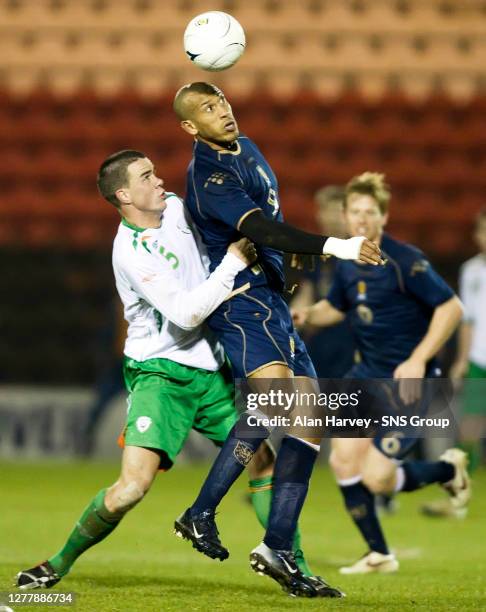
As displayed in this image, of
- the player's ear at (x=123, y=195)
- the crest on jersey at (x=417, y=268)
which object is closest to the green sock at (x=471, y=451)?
the crest on jersey at (x=417, y=268)

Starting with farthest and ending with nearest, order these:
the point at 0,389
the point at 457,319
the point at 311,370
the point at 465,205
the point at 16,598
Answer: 1. the point at 465,205
2. the point at 0,389
3. the point at 457,319
4. the point at 311,370
5. the point at 16,598

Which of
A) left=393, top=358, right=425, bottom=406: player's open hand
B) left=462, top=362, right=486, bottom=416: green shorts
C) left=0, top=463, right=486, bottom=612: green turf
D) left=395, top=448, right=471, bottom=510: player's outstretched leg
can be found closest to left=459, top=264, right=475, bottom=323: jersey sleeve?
left=462, top=362, right=486, bottom=416: green shorts

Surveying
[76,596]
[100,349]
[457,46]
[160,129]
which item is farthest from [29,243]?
[76,596]

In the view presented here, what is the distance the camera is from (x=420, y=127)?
1212 centimetres

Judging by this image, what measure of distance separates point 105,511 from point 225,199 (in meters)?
1.19

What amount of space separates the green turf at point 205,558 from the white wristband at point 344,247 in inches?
45.0

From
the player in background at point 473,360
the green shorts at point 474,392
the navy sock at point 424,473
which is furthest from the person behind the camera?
the green shorts at point 474,392

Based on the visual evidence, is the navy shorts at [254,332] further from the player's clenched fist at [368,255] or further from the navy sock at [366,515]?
the navy sock at [366,515]

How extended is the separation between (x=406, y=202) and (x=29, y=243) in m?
3.60

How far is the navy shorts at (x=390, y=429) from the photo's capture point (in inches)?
219

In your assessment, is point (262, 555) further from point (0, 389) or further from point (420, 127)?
point (420, 127)

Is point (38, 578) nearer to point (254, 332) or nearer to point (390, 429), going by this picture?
point (254, 332)

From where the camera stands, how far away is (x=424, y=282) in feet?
17.8

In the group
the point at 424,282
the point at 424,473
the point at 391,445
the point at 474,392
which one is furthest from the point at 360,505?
the point at 474,392
